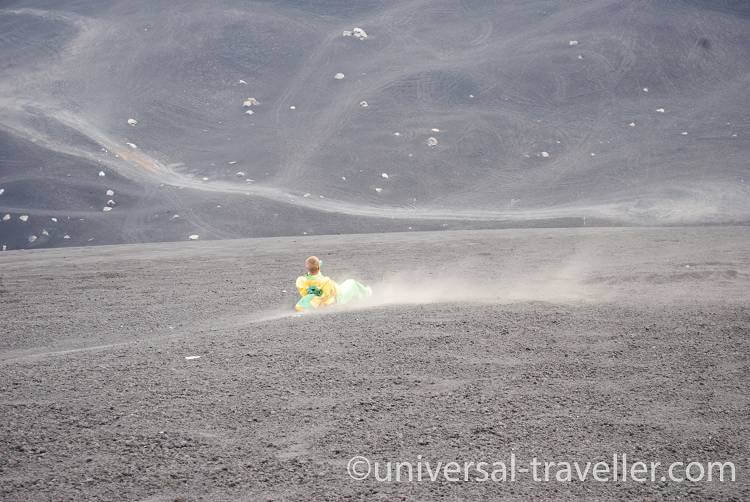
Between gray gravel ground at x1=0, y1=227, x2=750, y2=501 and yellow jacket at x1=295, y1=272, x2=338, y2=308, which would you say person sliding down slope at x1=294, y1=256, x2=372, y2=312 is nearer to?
yellow jacket at x1=295, y1=272, x2=338, y2=308

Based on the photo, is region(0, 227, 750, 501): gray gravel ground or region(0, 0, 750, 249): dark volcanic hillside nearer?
region(0, 227, 750, 501): gray gravel ground

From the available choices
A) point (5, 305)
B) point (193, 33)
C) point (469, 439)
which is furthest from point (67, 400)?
point (193, 33)

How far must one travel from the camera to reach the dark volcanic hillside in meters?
23.9

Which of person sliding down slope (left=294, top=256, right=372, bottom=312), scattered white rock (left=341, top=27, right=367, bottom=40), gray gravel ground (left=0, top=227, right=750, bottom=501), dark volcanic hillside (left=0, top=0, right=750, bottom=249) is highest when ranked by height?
scattered white rock (left=341, top=27, right=367, bottom=40)

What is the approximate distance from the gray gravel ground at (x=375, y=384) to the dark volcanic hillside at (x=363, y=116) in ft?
30.4

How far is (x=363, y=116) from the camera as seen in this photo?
29641 mm

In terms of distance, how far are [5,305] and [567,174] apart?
61.8 feet

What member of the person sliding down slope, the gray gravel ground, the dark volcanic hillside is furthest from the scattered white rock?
the person sliding down slope

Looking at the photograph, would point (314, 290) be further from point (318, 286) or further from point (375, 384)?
point (375, 384)

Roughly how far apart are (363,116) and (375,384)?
22751 mm

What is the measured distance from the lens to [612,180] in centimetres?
2527

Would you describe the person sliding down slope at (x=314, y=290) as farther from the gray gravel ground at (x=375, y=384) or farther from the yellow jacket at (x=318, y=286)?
the gray gravel ground at (x=375, y=384)

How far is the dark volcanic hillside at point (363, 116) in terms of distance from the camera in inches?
939

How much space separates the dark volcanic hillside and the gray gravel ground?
927 centimetres
